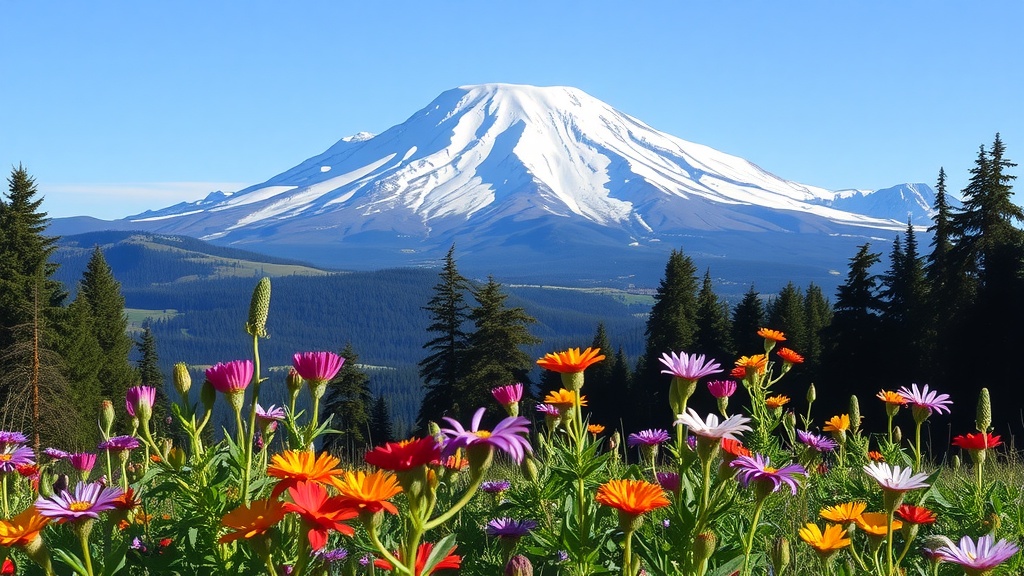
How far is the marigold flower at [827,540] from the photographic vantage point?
7.01 feet

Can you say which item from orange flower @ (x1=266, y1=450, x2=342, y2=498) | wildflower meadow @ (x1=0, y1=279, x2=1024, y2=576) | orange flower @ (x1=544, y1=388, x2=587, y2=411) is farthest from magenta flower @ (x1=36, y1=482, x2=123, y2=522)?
orange flower @ (x1=544, y1=388, x2=587, y2=411)

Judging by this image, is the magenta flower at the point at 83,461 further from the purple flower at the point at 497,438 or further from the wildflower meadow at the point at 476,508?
the purple flower at the point at 497,438

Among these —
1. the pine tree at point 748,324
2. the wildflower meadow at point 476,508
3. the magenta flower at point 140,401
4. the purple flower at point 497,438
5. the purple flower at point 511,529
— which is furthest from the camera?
the pine tree at point 748,324

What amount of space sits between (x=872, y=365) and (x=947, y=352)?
13.5ft

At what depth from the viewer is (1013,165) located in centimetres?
2512

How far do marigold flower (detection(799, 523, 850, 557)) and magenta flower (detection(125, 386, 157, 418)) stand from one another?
208 centimetres

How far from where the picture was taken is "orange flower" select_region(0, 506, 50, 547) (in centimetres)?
164

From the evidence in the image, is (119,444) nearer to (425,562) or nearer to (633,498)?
(425,562)

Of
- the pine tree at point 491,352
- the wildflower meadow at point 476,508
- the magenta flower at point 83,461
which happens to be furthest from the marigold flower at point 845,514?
the pine tree at point 491,352

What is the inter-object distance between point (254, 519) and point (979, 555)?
61.7 inches

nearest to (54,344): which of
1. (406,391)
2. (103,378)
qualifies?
(103,378)

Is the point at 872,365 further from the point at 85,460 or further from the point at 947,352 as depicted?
the point at 85,460

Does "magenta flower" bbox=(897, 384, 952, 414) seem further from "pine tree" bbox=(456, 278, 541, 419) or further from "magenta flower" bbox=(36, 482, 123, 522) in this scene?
"pine tree" bbox=(456, 278, 541, 419)

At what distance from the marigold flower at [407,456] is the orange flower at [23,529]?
839 millimetres
